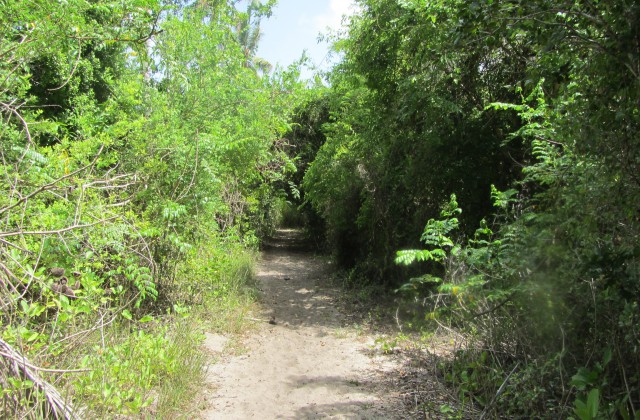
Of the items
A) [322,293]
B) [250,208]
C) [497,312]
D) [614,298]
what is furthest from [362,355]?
[250,208]

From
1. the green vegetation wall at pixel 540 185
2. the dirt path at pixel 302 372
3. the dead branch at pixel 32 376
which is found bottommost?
the dirt path at pixel 302 372

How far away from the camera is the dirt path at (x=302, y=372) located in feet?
15.2

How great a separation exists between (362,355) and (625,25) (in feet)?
16.7

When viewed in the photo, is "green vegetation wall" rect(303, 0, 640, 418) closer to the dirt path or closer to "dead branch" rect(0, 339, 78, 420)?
the dirt path

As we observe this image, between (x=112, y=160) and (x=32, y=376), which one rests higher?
(x=112, y=160)

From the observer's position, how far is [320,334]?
7598mm

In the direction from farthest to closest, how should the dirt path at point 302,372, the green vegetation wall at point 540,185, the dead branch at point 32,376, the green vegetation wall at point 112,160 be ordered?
the dirt path at point 302,372
the green vegetation wall at point 112,160
the green vegetation wall at point 540,185
the dead branch at point 32,376

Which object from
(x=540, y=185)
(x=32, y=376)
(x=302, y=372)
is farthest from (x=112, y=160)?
(x=540, y=185)

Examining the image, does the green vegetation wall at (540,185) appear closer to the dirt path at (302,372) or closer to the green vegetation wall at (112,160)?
the dirt path at (302,372)

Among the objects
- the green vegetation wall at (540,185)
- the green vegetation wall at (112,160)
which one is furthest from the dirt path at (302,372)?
the green vegetation wall at (112,160)

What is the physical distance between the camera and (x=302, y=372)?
5793 mm

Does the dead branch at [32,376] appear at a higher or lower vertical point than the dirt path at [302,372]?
higher

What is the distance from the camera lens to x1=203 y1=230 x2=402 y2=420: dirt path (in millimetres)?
4625

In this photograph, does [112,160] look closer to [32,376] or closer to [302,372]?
[32,376]
